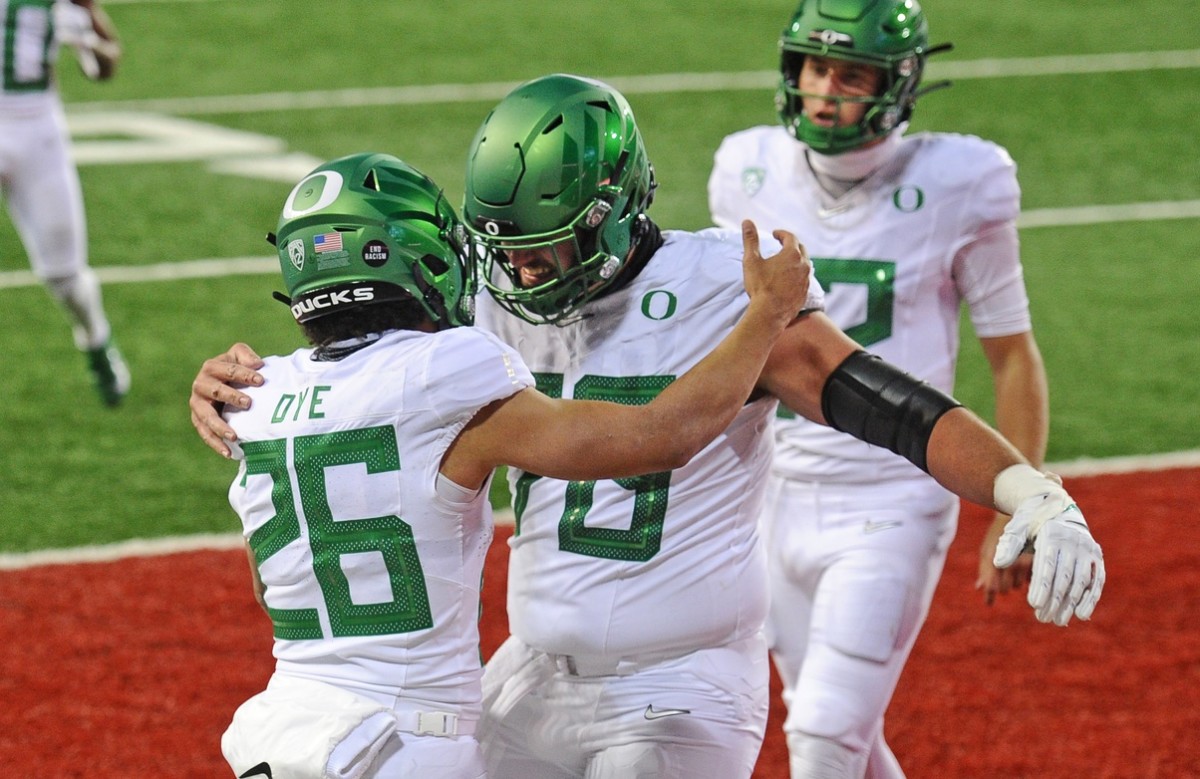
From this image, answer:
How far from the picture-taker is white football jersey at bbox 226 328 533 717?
8.41ft

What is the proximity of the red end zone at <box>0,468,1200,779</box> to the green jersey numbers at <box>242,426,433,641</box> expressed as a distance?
193 centimetres

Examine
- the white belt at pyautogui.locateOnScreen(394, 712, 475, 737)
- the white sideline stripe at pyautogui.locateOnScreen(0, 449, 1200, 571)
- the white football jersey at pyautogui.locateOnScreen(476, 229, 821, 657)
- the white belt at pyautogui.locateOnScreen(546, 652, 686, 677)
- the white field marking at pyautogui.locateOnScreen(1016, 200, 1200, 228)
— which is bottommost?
the white field marking at pyautogui.locateOnScreen(1016, 200, 1200, 228)

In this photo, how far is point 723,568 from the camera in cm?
286

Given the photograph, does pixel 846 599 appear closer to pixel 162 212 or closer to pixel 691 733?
pixel 691 733

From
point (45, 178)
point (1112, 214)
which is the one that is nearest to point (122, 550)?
point (45, 178)

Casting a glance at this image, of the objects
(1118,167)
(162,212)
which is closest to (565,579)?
(162,212)

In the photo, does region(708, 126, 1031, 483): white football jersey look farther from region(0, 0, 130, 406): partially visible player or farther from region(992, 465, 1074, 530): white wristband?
region(0, 0, 130, 406): partially visible player

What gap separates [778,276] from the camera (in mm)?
2662

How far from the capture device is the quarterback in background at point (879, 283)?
3629mm

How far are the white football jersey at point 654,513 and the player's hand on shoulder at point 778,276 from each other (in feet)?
0.41

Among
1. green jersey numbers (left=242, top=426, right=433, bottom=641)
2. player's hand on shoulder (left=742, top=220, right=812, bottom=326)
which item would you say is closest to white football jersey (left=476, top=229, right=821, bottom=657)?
player's hand on shoulder (left=742, top=220, right=812, bottom=326)

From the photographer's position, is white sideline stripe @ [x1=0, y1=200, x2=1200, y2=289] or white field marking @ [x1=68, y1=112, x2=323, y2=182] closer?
white sideline stripe @ [x1=0, y1=200, x2=1200, y2=289]

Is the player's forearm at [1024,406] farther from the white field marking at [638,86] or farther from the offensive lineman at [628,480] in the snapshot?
the white field marking at [638,86]

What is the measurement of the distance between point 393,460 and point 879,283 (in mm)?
1608
